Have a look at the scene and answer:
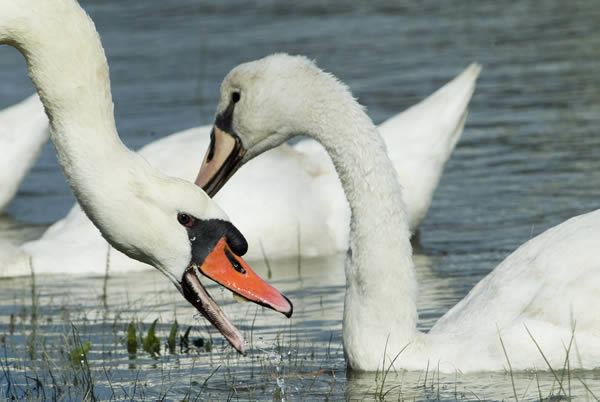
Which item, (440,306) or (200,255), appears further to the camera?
(440,306)

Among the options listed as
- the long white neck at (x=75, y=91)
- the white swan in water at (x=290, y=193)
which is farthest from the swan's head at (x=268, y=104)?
the white swan in water at (x=290, y=193)

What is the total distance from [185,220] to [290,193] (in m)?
5.08

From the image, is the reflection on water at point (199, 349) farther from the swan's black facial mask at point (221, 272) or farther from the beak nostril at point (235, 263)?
the beak nostril at point (235, 263)

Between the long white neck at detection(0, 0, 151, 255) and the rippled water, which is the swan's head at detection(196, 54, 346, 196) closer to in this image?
the rippled water

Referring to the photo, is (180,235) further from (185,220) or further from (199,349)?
(199,349)

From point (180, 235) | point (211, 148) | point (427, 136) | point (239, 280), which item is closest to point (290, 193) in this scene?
point (427, 136)

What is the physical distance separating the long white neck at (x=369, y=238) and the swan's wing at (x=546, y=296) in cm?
30

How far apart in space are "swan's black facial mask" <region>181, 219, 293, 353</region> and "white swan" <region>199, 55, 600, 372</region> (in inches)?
46.4

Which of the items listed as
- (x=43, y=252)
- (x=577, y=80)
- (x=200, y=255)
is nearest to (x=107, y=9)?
(x=577, y=80)

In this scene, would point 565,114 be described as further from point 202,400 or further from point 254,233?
point 202,400

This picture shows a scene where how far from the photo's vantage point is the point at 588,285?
6.48 meters

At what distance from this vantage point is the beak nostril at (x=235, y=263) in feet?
18.2

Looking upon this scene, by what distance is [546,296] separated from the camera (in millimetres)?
6520

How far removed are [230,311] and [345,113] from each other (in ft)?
6.63
